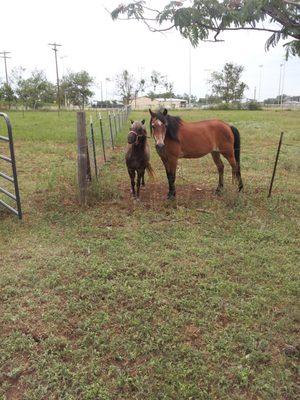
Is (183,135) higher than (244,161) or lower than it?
higher

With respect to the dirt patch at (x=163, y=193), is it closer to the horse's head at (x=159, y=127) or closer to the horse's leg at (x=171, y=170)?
the horse's leg at (x=171, y=170)

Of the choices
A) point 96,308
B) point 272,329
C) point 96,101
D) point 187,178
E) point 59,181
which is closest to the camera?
point 272,329

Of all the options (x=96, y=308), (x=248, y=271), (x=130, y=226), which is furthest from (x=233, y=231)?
(x=96, y=308)

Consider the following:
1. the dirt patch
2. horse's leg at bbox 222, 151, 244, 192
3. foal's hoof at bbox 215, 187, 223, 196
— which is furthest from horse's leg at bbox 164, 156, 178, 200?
horse's leg at bbox 222, 151, 244, 192

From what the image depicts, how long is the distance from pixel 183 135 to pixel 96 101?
6562 cm

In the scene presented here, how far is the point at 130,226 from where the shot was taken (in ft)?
15.4

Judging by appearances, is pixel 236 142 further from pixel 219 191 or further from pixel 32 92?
pixel 32 92

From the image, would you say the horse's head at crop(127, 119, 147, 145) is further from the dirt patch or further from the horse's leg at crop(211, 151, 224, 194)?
the horse's leg at crop(211, 151, 224, 194)

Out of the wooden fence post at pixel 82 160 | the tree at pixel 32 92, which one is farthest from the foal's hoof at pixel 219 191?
the tree at pixel 32 92

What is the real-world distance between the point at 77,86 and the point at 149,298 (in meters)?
61.5

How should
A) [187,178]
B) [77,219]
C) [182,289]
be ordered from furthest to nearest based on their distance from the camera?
[187,178], [77,219], [182,289]

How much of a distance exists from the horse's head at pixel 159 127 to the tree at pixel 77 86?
185 feet

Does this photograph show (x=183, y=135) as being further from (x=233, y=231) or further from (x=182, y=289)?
(x=182, y=289)

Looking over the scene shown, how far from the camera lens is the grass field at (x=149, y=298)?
225 centimetres
